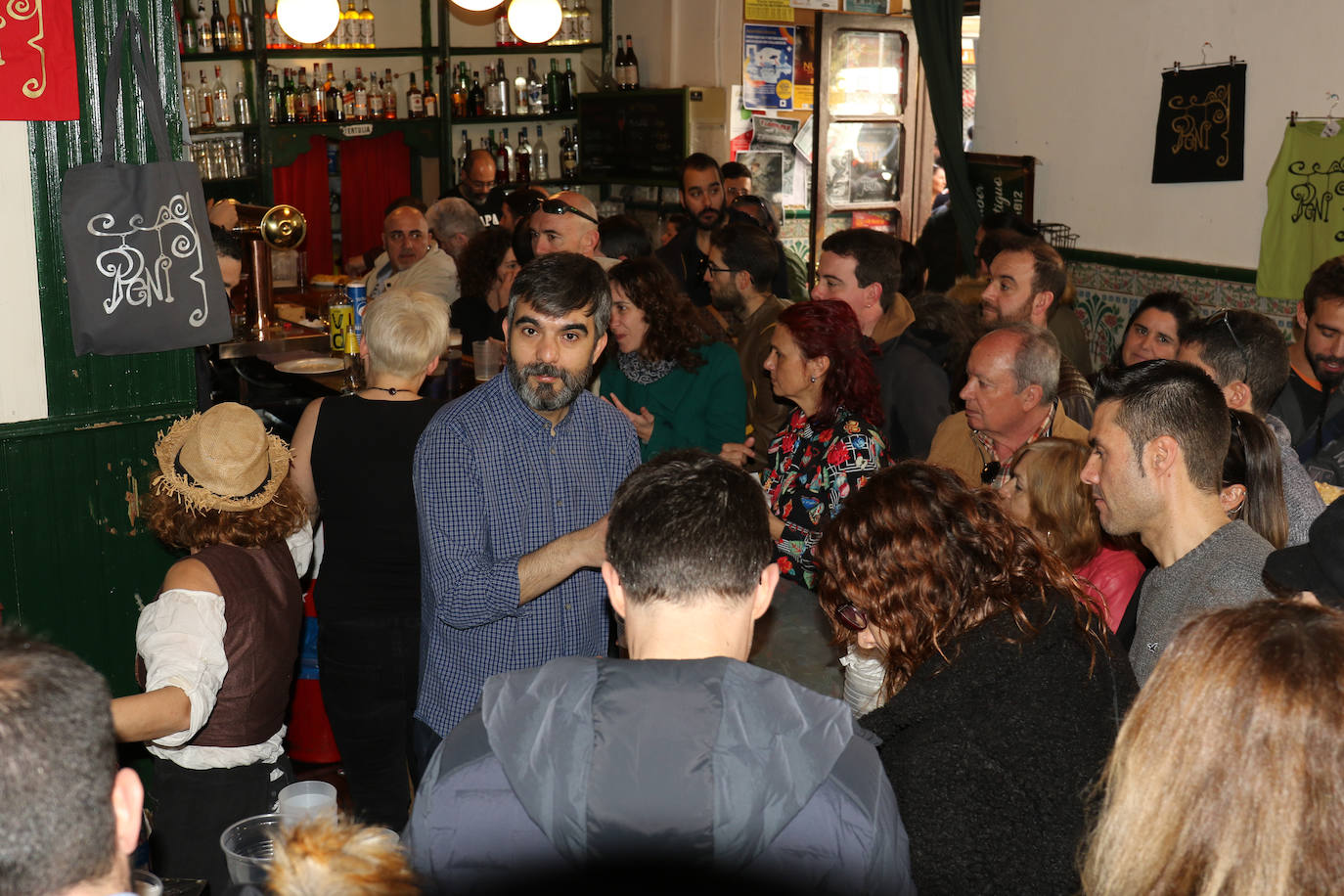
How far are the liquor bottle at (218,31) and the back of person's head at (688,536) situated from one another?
7.72m

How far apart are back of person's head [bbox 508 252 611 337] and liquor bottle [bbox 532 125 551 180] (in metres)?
7.38

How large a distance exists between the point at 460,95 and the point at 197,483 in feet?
24.6

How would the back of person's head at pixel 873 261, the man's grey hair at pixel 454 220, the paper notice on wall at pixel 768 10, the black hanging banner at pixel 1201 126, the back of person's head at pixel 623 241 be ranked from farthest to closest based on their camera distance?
the paper notice on wall at pixel 768 10 → the man's grey hair at pixel 454 220 → the back of person's head at pixel 623 241 → the black hanging banner at pixel 1201 126 → the back of person's head at pixel 873 261

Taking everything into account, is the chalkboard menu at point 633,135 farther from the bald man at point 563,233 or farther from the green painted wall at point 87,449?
the green painted wall at point 87,449

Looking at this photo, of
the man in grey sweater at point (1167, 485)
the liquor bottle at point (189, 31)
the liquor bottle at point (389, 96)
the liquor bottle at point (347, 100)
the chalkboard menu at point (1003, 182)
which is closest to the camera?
the man in grey sweater at point (1167, 485)

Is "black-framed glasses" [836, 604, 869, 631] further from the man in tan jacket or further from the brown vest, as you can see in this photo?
the man in tan jacket

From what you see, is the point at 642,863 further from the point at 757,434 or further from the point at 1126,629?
the point at 757,434

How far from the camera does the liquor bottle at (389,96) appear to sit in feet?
30.0

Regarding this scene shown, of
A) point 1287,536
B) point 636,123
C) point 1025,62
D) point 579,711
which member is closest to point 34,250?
point 579,711

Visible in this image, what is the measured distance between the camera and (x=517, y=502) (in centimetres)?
252

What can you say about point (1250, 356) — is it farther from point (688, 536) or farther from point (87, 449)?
point (87, 449)

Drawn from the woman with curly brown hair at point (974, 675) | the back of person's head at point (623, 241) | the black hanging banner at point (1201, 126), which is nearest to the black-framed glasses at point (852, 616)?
the woman with curly brown hair at point (974, 675)

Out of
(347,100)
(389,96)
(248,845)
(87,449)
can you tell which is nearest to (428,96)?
(389,96)

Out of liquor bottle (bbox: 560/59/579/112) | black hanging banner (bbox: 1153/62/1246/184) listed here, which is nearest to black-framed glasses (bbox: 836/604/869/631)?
black hanging banner (bbox: 1153/62/1246/184)
